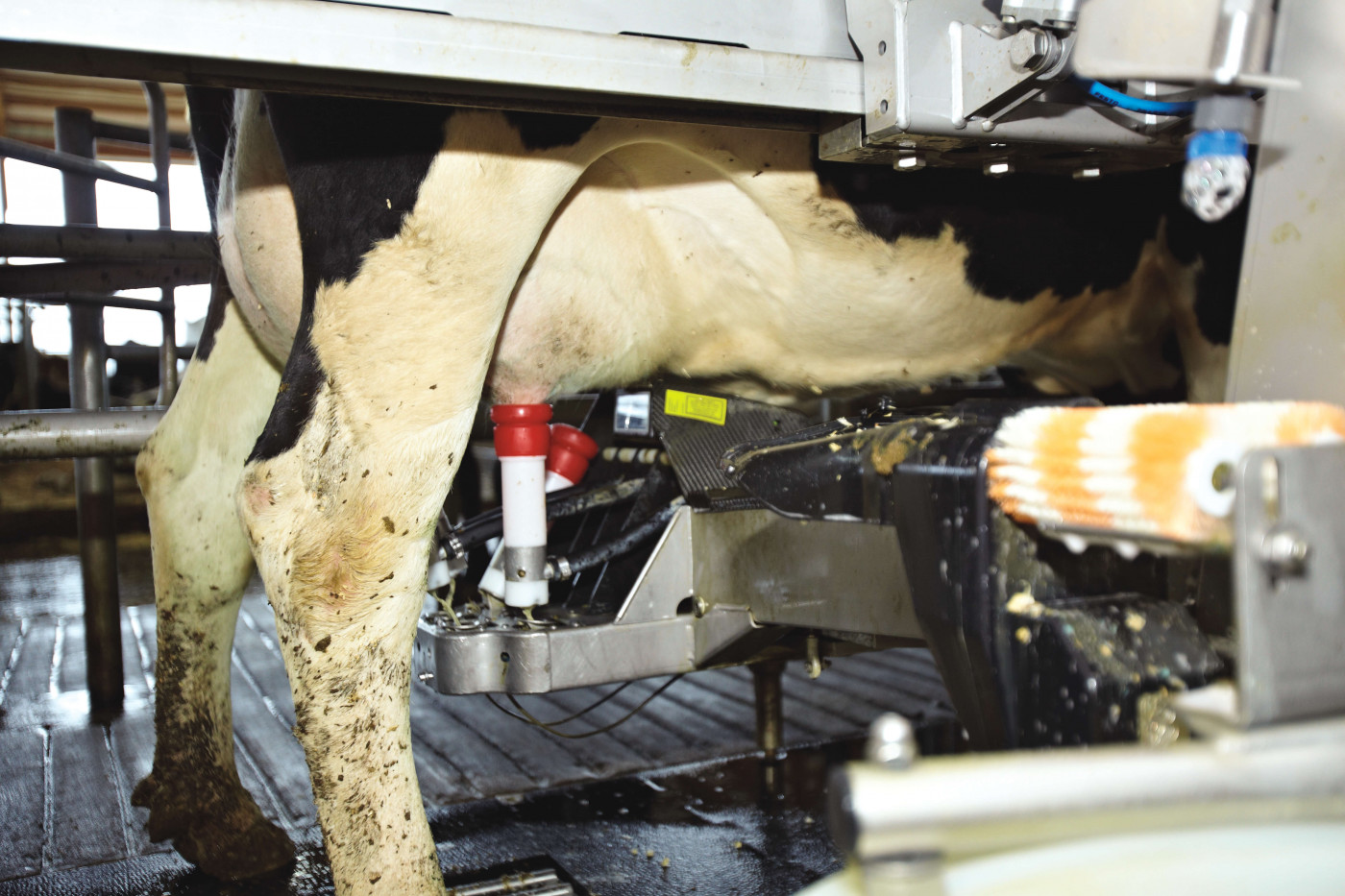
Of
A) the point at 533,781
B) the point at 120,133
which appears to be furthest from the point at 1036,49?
the point at 120,133

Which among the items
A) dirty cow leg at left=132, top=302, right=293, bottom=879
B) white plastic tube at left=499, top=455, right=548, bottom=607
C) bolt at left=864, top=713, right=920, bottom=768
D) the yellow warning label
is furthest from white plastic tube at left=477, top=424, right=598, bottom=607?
bolt at left=864, top=713, right=920, bottom=768

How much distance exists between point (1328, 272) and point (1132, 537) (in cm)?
38

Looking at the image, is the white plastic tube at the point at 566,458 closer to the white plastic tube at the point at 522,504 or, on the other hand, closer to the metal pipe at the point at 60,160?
the white plastic tube at the point at 522,504

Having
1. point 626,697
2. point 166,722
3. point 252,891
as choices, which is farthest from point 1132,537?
point 626,697

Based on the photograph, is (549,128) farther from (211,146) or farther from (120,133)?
(120,133)

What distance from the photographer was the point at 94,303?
7.63 feet

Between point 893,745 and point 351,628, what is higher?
A: point 893,745

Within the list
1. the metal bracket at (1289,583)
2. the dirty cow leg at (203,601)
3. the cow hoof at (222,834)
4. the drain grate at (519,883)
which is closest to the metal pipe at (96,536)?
the dirty cow leg at (203,601)

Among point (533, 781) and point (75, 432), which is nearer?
point (75, 432)

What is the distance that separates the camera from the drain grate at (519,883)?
4.38ft

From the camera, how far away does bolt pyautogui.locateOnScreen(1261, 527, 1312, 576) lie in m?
0.46

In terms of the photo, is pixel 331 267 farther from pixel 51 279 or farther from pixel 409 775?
pixel 51 279

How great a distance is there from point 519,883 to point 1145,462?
1120 millimetres

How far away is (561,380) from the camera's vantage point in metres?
1.50
